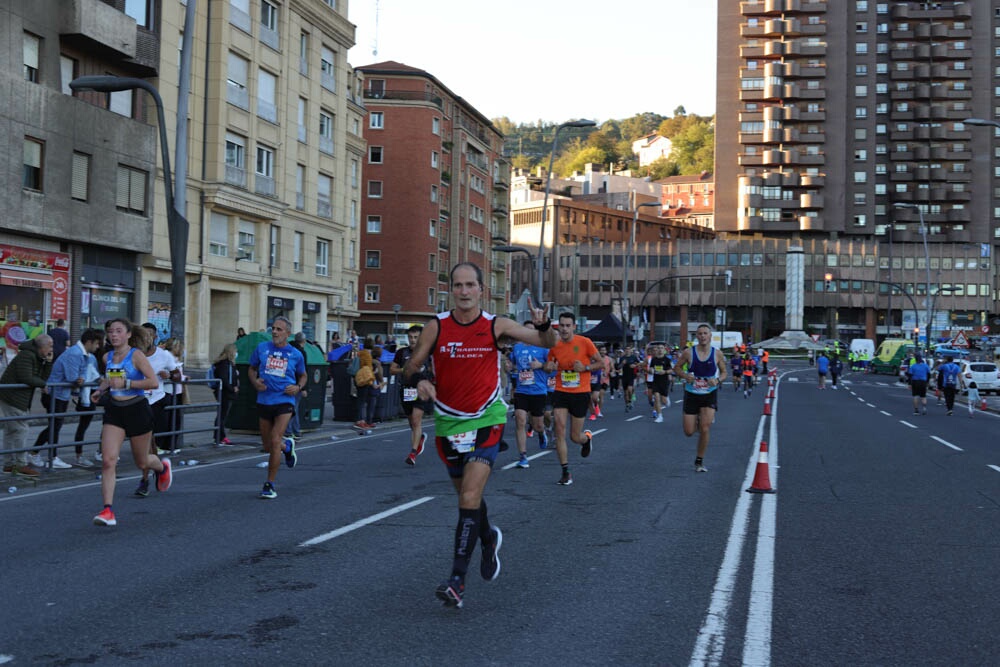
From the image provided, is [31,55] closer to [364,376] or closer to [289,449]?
[364,376]

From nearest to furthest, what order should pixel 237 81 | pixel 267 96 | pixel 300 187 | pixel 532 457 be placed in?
pixel 532 457
pixel 237 81
pixel 267 96
pixel 300 187

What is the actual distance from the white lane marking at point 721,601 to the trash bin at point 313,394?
10.1 meters

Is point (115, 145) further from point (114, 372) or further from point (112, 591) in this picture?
point (112, 591)

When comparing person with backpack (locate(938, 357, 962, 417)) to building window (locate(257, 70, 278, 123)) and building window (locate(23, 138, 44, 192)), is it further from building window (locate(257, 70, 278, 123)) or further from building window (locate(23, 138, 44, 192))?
building window (locate(23, 138, 44, 192))

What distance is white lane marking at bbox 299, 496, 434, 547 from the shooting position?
771 centimetres

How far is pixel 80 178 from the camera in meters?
27.0

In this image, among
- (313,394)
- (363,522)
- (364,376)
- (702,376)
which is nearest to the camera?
(363,522)

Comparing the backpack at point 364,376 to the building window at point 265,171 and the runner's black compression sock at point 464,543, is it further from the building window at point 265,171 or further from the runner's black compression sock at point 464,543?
the building window at point 265,171

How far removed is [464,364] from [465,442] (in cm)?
44

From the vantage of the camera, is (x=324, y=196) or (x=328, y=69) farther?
(x=324, y=196)

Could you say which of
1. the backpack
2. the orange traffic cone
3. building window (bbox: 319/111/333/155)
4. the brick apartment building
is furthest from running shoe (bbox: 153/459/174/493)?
the brick apartment building

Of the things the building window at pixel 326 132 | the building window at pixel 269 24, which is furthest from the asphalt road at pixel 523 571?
the building window at pixel 326 132

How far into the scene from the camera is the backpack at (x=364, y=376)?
758 inches

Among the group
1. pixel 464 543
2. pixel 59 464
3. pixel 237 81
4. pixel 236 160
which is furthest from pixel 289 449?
pixel 237 81
